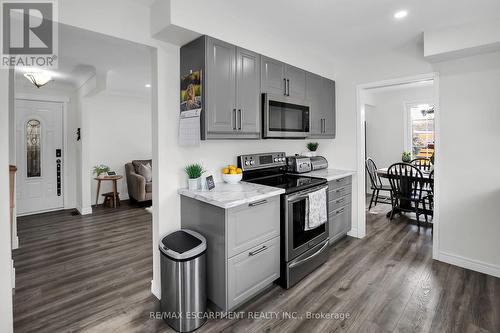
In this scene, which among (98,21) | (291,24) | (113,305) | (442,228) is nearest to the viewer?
(98,21)

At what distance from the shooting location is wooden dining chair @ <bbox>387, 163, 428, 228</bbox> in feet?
13.5

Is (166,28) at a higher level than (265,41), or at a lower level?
lower

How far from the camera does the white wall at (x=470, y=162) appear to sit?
2.69 m

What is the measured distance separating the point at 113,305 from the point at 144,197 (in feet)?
11.3

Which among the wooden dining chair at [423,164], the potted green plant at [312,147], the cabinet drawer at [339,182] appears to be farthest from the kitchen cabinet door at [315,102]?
the wooden dining chair at [423,164]

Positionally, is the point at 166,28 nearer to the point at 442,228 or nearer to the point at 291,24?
the point at 291,24

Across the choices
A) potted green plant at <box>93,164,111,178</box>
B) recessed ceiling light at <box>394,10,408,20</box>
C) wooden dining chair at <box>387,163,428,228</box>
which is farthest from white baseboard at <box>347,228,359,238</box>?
potted green plant at <box>93,164,111,178</box>

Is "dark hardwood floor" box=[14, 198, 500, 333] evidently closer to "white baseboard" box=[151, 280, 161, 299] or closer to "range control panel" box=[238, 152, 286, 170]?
"white baseboard" box=[151, 280, 161, 299]

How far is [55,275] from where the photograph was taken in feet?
8.86

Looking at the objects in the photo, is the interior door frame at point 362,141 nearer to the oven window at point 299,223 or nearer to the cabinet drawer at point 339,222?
the cabinet drawer at point 339,222

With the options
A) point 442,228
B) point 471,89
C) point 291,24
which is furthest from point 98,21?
point 442,228

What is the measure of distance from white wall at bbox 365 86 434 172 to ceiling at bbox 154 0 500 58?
3299mm

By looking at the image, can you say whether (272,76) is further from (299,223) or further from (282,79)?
(299,223)

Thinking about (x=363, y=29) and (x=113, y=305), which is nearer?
(x=113, y=305)
